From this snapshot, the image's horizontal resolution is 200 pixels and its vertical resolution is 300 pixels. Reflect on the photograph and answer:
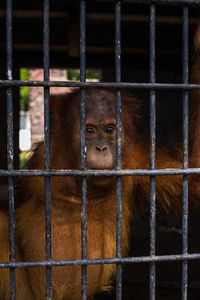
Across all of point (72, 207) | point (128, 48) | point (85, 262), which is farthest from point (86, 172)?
point (128, 48)

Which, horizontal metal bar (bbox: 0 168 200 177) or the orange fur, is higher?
horizontal metal bar (bbox: 0 168 200 177)

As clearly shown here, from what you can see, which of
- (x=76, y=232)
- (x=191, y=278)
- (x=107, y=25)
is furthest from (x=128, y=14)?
(x=191, y=278)

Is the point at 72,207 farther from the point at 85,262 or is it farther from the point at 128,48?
the point at 128,48

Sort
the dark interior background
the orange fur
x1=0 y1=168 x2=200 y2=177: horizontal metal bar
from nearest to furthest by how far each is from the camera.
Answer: x1=0 y1=168 x2=200 y2=177: horizontal metal bar < the orange fur < the dark interior background

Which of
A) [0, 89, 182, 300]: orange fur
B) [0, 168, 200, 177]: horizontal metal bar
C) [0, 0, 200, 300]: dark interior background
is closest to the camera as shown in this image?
[0, 168, 200, 177]: horizontal metal bar

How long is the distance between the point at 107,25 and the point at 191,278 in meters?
2.13

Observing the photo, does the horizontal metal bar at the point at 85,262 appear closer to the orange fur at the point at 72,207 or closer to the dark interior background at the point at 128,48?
the orange fur at the point at 72,207

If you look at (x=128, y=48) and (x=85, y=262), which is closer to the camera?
(x=85, y=262)

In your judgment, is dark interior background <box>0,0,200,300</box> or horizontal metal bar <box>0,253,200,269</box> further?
dark interior background <box>0,0,200,300</box>

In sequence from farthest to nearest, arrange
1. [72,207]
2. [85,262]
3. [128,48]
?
[128,48], [72,207], [85,262]

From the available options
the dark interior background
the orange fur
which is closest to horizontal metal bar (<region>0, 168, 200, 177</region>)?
the orange fur

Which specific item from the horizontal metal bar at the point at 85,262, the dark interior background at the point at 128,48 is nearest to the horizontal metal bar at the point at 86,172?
the horizontal metal bar at the point at 85,262

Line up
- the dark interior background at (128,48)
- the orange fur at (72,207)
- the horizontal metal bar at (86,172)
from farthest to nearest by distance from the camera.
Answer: the dark interior background at (128,48)
the orange fur at (72,207)
the horizontal metal bar at (86,172)

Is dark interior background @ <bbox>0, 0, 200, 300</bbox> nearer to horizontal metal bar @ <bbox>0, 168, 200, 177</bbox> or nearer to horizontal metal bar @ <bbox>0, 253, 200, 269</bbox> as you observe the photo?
horizontal metal bar @ <bbox>0, 168, 200, 177</bbox>
